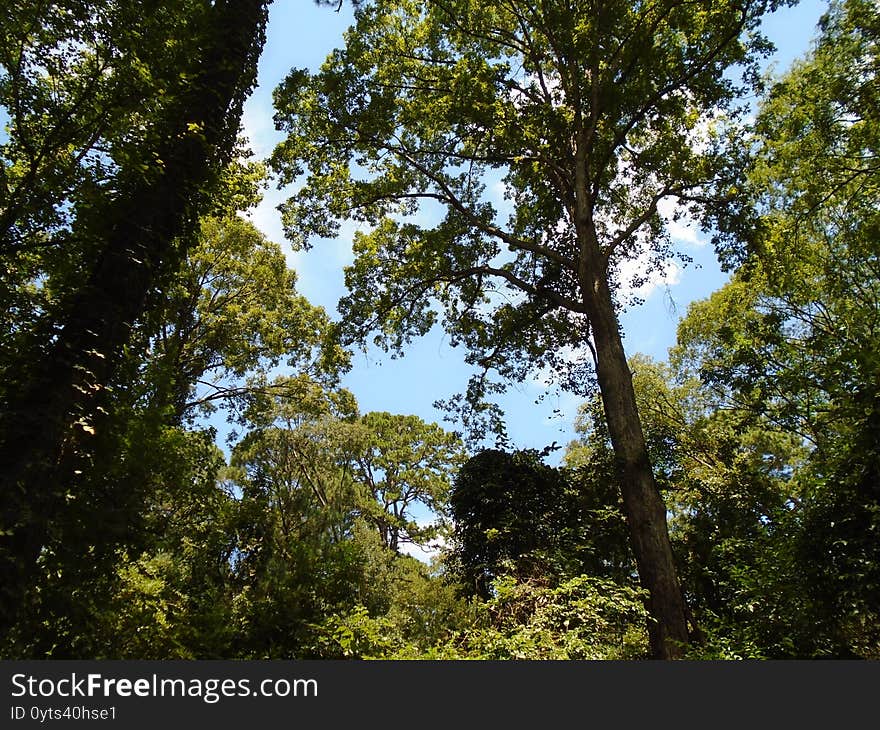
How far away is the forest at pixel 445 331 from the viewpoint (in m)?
4.63

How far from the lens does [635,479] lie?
7656 millimetres

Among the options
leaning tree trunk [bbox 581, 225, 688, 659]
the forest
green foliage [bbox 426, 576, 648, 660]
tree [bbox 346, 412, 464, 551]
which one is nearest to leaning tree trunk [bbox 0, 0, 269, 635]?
the forest

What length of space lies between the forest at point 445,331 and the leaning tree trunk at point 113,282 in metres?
0.03

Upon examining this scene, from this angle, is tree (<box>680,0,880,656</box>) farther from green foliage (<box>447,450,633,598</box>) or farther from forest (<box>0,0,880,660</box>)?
green foliage (<box>447,450,633,598</box>)

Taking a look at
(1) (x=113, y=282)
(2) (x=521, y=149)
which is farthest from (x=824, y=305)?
(1) (x=113, y=282)

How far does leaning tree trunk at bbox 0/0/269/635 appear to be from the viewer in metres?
3.87

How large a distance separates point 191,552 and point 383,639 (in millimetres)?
5707

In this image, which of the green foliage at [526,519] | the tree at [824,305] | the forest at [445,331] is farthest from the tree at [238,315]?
the tree at [824,305]

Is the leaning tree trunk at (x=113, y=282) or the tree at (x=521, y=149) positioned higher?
the tree at (x=521, y=149)

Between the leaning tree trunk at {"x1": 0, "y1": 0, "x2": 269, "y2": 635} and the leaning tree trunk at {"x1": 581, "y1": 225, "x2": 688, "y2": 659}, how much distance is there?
6.36 meters

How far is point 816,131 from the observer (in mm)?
10773

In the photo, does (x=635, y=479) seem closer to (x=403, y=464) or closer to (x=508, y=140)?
(x=508, y=140)

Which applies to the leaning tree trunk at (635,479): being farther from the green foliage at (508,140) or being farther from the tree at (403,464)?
the tree at (403,464)

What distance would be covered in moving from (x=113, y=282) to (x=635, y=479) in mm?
7236
